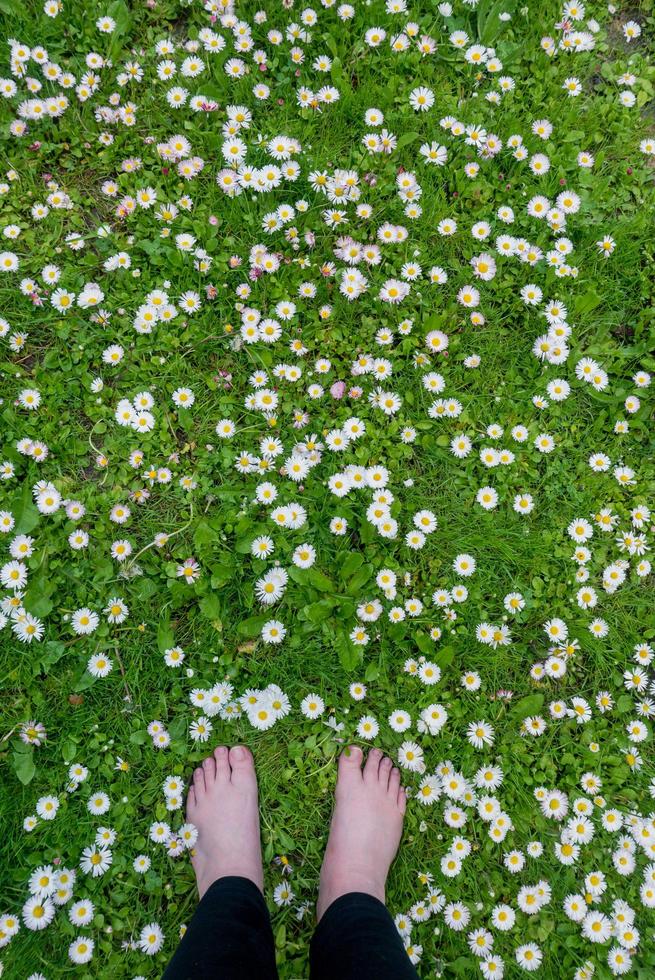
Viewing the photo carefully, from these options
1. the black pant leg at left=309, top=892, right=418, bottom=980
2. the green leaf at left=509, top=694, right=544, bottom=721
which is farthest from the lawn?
the black pant leg at left=309, top=892, right=418, bottom=980

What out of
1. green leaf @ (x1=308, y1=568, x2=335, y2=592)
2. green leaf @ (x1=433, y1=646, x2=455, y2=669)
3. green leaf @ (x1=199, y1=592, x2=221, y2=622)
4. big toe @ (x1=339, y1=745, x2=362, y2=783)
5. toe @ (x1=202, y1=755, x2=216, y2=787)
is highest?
green leaf @ (x1=308, y1=568, x2=335, y2=592)

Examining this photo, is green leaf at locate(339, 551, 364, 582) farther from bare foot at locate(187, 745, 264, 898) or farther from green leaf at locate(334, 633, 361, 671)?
bare foot at locate(187, 745, 264, 898)

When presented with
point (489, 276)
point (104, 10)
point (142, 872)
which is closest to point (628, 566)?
point (489, 276)

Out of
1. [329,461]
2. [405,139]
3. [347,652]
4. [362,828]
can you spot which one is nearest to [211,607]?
[347,652]

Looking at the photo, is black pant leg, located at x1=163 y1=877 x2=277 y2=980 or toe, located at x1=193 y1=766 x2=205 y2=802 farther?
toe, located at x1=193 y1=766 x2=205 y2=802

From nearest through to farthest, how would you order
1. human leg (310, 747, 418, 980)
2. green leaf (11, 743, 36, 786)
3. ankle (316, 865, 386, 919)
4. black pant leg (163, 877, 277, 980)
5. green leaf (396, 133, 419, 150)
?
black pant leg (163, 877, 277, 980)
human leg (310, 747, 418, 980)
ankle (316, 865, 386, 919)
green leaf (11, 743, 36, 786)
green leaf (396, 133, 419, 150)

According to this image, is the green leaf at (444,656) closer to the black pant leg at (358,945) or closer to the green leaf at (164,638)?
the black pant leg at (358,945)

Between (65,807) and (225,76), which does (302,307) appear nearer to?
(225,76)
